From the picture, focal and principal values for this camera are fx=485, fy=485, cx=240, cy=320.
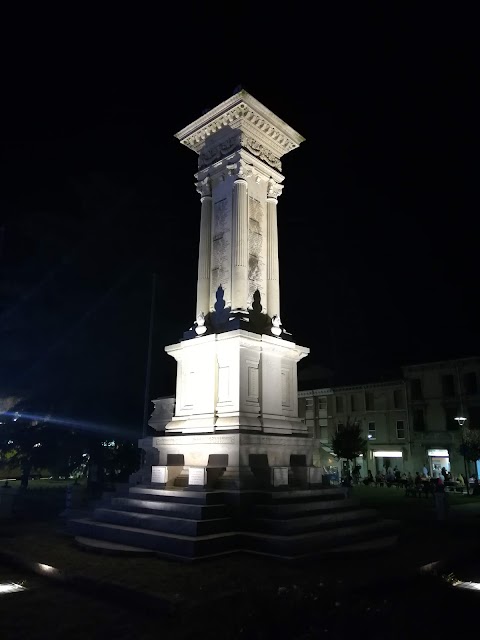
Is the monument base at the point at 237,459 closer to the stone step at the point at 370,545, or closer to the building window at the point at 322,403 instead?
the stone step at the point at 370,545

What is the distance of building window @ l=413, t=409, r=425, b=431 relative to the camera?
47.6 m

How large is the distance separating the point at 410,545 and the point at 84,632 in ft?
27.8

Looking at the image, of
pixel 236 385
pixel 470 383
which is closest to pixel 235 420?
pixel 236 385

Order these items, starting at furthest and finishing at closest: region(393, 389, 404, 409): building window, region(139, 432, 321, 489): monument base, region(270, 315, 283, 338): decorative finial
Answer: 1. region(393, 389, 404, 409): building window
2. region(270, 315, 283, 338): decorative finial
3. region(139, 432, 321, 489): monument base

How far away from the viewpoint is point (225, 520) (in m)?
11.5

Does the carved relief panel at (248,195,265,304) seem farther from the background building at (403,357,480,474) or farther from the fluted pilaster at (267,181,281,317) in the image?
the background building at (403,357,480,474)

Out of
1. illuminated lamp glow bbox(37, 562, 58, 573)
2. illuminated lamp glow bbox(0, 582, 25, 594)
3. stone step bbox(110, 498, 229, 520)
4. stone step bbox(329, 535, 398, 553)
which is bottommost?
illuminated lamp glow bbox(0, 582, 25, 594)

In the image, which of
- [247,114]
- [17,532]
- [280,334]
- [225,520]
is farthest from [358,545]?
[247,114]

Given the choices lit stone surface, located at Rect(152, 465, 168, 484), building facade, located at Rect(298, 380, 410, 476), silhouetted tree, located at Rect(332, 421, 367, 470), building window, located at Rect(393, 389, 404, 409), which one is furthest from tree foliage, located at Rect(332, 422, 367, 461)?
lit stone surface, located at Rect(152, 465, 168, 484)

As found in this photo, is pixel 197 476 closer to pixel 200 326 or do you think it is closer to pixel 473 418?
pixel 200 326

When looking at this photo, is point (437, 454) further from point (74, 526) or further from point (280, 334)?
point (74, 526)

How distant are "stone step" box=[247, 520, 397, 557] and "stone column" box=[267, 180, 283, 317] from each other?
744 centimetres

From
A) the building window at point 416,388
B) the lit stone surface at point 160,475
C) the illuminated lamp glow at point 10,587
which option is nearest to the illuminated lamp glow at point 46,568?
the illuminated lamp glow at point 10,587

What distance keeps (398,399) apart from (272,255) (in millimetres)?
36976
